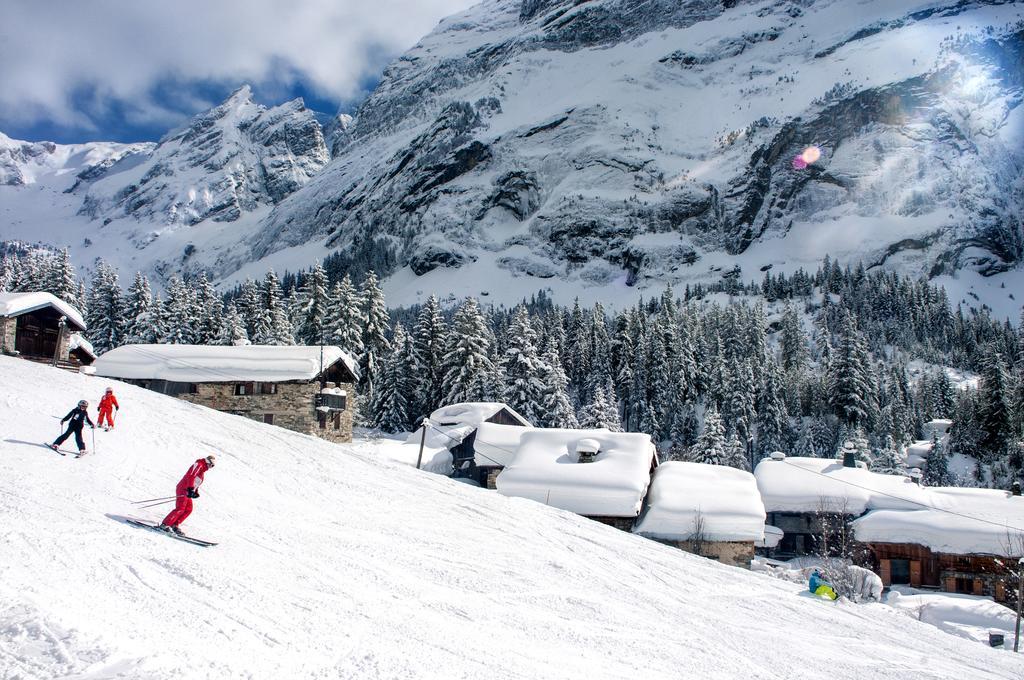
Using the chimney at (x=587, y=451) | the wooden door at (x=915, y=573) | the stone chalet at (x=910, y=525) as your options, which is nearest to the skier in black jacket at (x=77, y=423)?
the chimney at (x=587, y=451)

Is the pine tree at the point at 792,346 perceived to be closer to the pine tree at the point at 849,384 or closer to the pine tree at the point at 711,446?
the pine tree at the point at 849,384

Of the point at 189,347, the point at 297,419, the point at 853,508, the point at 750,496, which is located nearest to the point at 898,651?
the point at 750,496

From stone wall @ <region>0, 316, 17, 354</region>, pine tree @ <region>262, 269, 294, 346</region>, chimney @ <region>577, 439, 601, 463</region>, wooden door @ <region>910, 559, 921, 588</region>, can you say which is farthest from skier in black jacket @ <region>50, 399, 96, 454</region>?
pine tree @ <region>262, 269, 294, 346</region>

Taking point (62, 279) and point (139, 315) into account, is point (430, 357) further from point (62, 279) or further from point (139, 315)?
point (62, 279)

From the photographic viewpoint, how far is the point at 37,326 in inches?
1444

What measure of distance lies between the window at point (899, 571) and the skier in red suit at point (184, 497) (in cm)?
3184

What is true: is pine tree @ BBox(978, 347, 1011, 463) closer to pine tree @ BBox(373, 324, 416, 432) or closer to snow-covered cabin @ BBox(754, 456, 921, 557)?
snow-covered cabin @ BBox(754, 456, 921, 557)

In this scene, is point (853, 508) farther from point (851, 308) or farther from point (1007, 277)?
point (1007, 277)

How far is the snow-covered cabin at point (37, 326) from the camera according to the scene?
34.4 m

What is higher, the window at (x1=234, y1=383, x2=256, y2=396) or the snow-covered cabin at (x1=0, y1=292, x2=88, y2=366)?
the snow-covered cabin at (x1=0, y1=292, x2=88, y2=366)

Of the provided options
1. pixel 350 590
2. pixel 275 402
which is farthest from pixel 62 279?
pixel 350 590

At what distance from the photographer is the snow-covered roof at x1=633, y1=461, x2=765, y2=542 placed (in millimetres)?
27844

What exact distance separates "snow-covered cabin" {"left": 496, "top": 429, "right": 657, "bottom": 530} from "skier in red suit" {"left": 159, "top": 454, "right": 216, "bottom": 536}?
61.6 ft

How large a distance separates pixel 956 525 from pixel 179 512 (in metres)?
32.9
